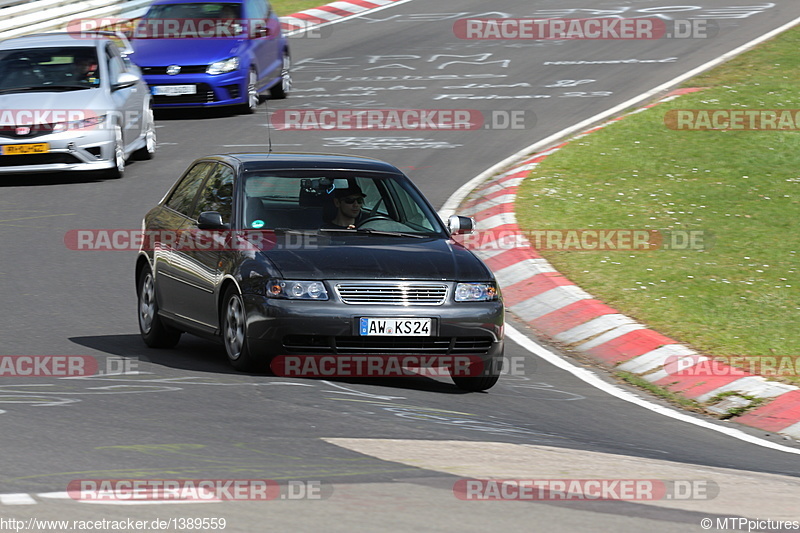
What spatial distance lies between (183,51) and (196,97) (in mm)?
732

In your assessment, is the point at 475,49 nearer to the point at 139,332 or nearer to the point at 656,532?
the point at 139,332

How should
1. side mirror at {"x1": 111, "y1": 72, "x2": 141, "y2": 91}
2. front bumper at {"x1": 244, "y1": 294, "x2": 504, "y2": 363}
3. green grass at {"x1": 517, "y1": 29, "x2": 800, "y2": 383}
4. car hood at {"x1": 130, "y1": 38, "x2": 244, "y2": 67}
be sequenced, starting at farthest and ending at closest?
car hood at {"x1": 130, "y1": 38, "x2": 244, "y2": 67}, side mirror at {"x1": 111, "y1": 72, "x2": 141, "y2": 91}, green grass at {"x1": 517, "y1": 29, "x2": 800, "y2": 383}, front bumper at {"x1": 244, "y1": 294, "x2": 504, "y2": 363}

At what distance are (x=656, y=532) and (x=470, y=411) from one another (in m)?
3.02

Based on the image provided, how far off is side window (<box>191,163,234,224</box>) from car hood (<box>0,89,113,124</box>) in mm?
7900

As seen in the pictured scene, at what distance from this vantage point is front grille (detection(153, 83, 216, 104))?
2269 cm

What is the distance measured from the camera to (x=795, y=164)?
1803 centimetres

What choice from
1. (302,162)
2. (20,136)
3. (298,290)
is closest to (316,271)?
(298,290)

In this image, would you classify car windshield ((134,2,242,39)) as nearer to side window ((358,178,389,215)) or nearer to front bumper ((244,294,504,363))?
side window ((358,178,389,215))

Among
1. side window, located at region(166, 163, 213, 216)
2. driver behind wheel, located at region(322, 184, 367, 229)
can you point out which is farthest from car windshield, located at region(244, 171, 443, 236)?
side window, located at region(166, 163, 213, 216)

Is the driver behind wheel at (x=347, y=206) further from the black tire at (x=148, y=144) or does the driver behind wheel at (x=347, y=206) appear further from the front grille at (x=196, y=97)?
the front grille at (x=196, y=97)

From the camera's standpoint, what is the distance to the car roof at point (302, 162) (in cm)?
1054

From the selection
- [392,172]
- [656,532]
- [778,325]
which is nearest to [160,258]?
[392,172]

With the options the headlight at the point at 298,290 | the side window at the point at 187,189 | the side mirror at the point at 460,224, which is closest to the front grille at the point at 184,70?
the side window at the point at 187,189

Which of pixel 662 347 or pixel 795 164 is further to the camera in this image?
pixel 795 164
